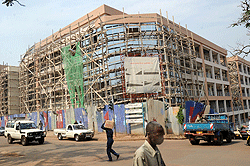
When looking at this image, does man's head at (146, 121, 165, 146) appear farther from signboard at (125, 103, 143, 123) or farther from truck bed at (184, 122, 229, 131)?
signboard at (125, 103, 143, 123)

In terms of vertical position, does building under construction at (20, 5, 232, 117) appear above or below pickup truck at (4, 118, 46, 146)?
above

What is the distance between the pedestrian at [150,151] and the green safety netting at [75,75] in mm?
23771

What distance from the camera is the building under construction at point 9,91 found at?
43812 millimetres

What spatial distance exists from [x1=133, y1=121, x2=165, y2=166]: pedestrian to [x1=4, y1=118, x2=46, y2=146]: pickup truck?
15015 mm

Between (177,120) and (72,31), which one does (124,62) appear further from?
(72,31)

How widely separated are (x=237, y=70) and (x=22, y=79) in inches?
1682

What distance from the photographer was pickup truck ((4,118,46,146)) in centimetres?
1585

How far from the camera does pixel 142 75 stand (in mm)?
22875

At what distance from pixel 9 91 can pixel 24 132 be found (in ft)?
105

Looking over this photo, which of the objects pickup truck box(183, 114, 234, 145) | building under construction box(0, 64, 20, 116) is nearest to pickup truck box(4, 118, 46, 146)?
pickup truck box(183, 114, 234, 145)

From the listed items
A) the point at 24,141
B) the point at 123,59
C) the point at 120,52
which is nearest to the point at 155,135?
the point at 24,141

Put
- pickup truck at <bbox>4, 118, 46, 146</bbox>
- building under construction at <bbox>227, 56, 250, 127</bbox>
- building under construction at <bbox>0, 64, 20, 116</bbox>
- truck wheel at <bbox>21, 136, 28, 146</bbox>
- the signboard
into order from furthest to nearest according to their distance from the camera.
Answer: building under construction at <bbox>227, 56, 250, 127</bbox> → building under construction at <bbox>0, 64, 20, 116</bbox> → the signboard → pickup truck at <bbox>4, 118, 46, 146</bbox> → truck wheel at <bbox>21, 136, 28, 146</bbox>

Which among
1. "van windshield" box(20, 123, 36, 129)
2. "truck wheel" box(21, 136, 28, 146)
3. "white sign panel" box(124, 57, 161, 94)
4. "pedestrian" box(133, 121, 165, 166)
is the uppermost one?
"white sign panel" box(124, 57, 161, 94)

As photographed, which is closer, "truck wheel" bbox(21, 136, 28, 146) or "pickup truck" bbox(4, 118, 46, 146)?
"truck wheel" bbox(21, 136, 28, 146)
